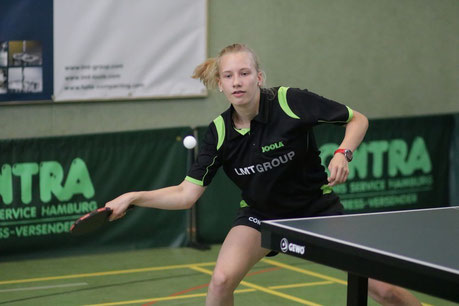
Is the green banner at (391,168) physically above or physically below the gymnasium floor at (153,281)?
above

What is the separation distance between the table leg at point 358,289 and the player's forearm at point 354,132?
0.68 m

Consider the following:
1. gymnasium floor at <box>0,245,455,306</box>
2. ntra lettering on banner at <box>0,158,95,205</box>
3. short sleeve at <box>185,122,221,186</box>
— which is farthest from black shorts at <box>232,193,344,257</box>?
ntra lettering on banner at <box>0,158,95,205</box>

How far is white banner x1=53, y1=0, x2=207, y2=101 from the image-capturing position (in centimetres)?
716

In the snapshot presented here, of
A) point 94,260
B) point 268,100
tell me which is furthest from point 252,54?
point 94,260

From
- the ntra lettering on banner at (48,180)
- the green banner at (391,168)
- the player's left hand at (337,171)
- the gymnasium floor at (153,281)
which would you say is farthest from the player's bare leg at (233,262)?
the green banner at (391,168)

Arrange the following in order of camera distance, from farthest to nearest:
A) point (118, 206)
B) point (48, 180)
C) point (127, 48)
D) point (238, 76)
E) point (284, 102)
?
point (127, 48)
point (48, 180)
point (284, 102)
point (238, 76)
point (118, 206)

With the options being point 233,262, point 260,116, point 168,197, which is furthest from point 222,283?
point 260,116

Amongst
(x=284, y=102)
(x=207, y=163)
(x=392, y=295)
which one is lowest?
(x=392, y=295)

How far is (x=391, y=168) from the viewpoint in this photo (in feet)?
26.3

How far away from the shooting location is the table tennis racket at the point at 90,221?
10.8 ft

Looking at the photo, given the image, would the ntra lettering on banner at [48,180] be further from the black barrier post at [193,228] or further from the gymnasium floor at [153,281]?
the black barrier post at [193,228]

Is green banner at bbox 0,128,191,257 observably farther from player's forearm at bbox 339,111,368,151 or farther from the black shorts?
player's forearm at bbox 339,111,368,151

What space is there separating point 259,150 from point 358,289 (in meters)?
0.87

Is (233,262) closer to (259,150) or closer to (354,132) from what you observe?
(259,150)
